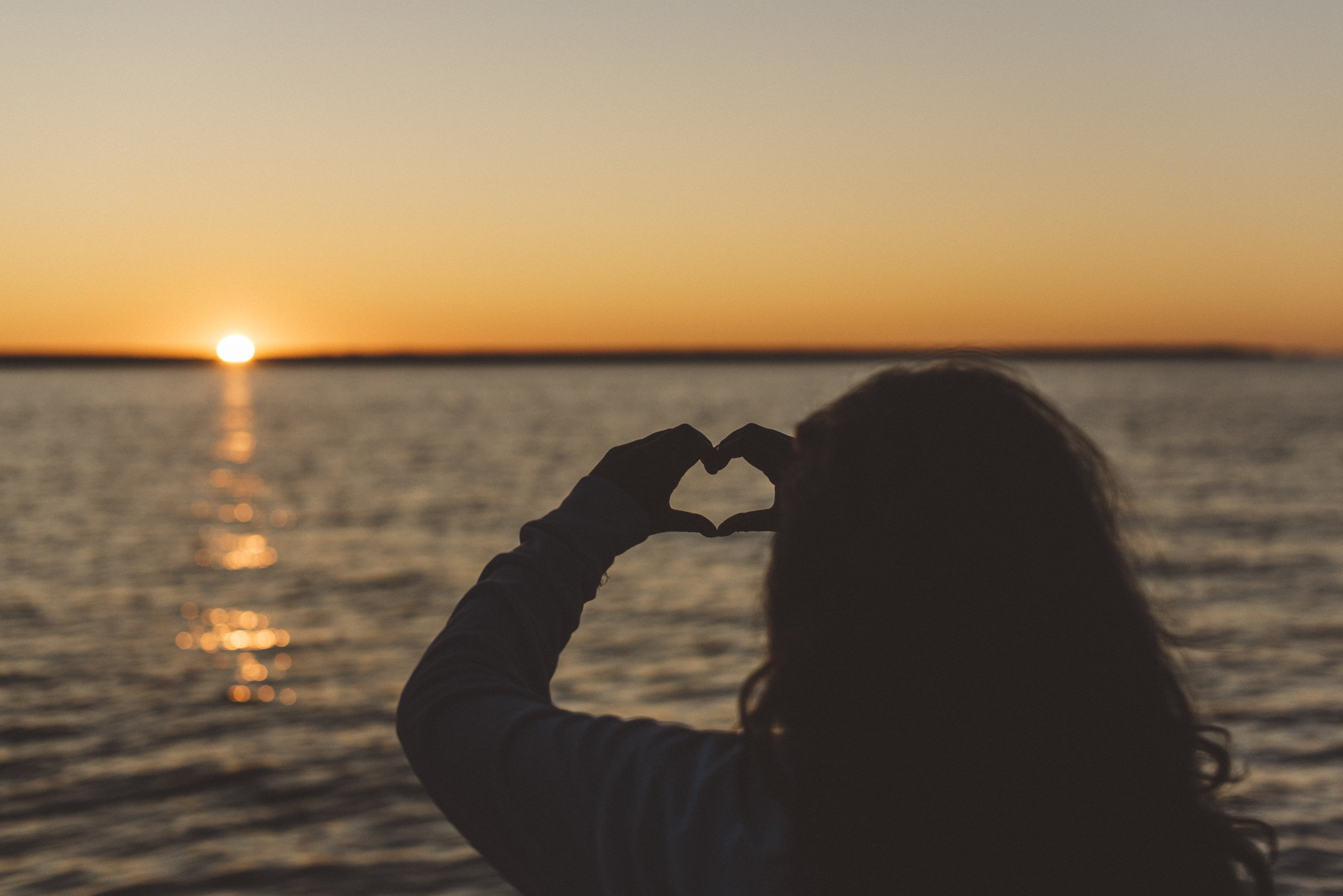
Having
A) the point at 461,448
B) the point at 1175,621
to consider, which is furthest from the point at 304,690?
the point at 461,448

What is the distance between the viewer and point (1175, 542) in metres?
21.7

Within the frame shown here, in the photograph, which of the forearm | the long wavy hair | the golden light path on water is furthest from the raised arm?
the golden light path on water

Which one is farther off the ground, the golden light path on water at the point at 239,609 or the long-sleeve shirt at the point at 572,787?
the long-sleeve shirt at the point at 572,787

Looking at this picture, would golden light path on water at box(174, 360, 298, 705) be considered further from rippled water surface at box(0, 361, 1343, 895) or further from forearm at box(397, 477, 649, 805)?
forearm at box(397, 477, 649, 805)

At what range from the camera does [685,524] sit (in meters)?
1.60

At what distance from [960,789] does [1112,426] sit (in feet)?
226

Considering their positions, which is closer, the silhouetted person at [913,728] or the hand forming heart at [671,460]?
the silhouetted person at [913,728]

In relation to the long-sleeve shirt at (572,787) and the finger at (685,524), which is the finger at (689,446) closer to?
the finger at (685,524)

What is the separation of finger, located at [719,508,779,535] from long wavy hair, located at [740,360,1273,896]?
8.0 inches

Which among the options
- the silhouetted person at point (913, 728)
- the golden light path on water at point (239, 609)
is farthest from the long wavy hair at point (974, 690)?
the golden light path on water at point (239, 609)

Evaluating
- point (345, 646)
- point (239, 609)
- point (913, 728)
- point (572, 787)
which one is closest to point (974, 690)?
point (913, 728)

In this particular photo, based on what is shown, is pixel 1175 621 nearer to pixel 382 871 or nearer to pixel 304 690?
pixel 382 871

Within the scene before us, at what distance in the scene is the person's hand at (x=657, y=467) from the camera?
1.57 m

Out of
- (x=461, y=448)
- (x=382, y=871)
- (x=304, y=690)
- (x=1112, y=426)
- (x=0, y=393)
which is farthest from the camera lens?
(x=0, y=393)
